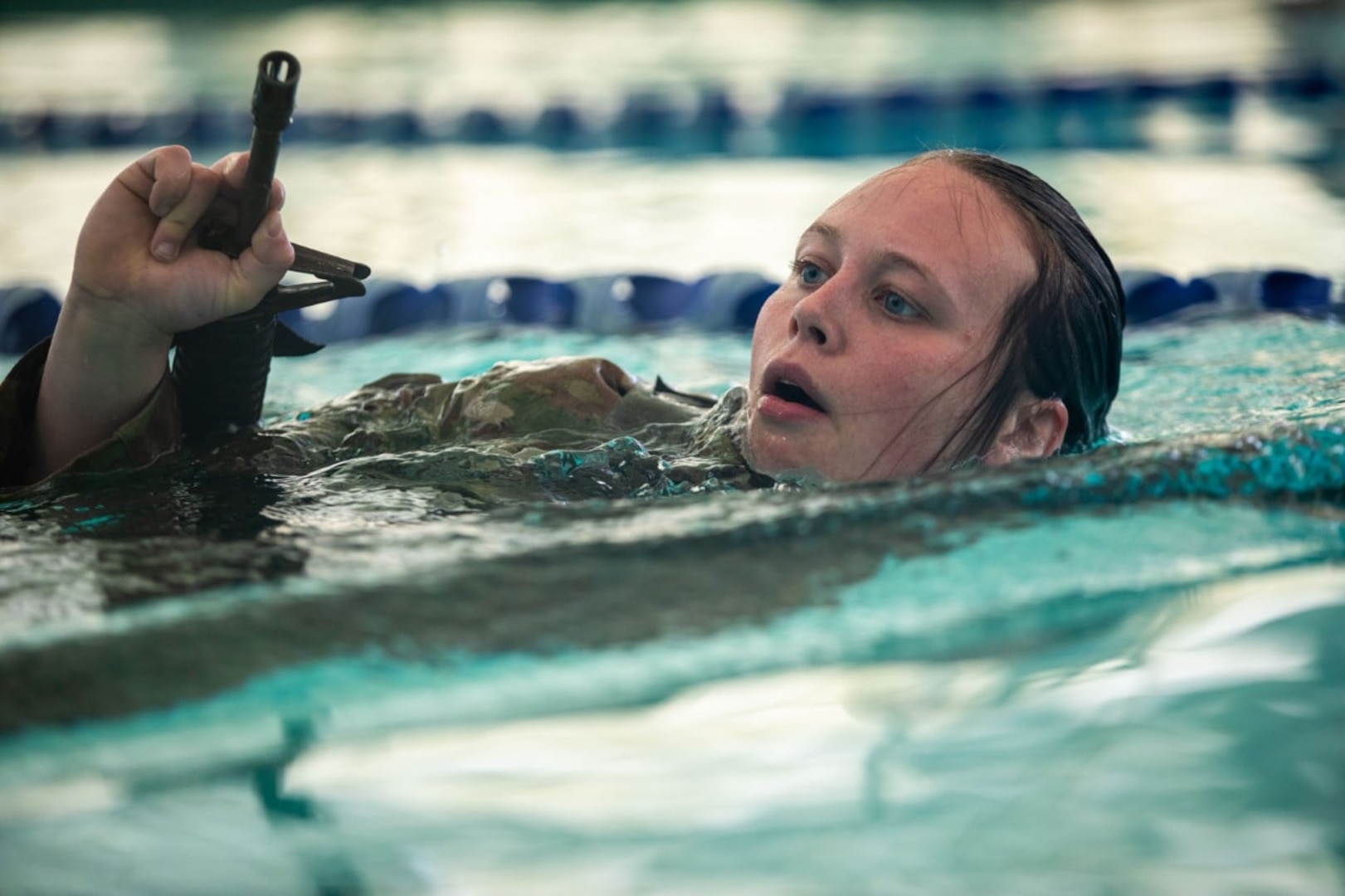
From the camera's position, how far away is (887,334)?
1734mm

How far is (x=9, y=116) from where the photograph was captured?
6.84 m

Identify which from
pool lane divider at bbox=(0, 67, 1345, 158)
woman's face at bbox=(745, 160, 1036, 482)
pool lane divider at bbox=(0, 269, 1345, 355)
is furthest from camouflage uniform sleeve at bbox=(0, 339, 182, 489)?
pool lane divider at bbox=(0, 67, 1345, 158)

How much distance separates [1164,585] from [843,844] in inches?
21.8

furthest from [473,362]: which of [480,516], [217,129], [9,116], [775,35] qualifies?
[775,35]

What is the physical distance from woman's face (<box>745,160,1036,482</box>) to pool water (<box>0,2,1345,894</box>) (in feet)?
0.49

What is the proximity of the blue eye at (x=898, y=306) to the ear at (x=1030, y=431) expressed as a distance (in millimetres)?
196

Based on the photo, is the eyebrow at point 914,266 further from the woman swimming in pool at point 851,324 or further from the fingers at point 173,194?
the fingers at point 173,194

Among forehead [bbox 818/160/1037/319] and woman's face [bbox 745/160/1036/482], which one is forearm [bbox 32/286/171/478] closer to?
woman's face [bbox 745/160/1036/482]

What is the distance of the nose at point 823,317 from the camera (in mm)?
1714

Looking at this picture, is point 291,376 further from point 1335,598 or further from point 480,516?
point 1335,598

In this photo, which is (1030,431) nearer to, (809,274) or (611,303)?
(809,274)

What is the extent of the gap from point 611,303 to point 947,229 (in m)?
1.96

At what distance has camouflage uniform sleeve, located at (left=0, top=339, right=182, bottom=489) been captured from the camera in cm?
173

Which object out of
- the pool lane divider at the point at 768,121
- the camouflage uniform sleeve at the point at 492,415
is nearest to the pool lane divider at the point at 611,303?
the camouflage uniform sleeve at the point at 492,415
